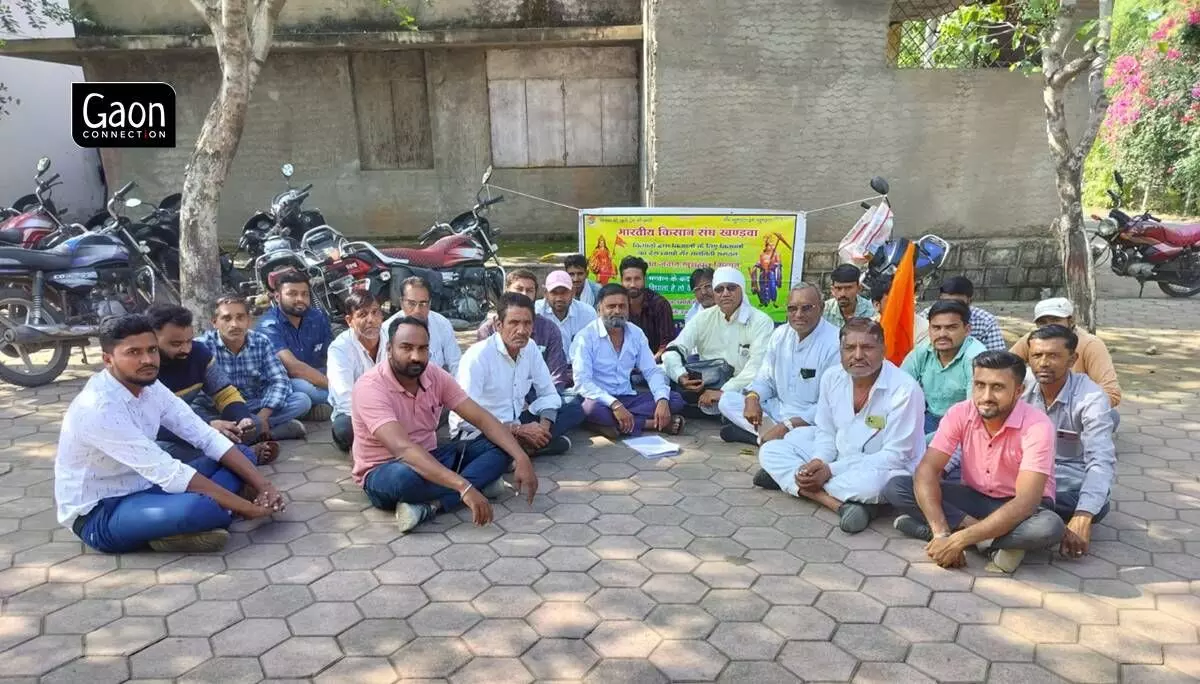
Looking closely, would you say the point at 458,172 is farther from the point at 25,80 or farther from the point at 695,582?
the point at 695,582

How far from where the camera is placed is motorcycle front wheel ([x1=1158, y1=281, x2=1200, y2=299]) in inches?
367

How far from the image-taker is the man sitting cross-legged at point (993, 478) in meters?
3.35

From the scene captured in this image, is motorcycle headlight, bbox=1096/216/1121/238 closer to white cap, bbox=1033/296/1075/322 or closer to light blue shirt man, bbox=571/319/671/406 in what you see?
white cap, bbox=1033/296/1075/322

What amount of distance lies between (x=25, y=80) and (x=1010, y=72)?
46.8 feet

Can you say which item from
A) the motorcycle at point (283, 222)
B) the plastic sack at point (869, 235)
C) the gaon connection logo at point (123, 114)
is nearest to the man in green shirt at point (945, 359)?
the plastic sack at point (869, 235)

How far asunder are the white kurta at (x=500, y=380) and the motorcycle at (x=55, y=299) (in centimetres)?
366

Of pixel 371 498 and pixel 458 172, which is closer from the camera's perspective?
pixel 371 498

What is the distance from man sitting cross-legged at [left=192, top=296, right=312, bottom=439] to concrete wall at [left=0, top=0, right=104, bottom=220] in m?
9.74

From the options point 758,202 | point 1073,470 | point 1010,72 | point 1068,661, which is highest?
point 1010,72

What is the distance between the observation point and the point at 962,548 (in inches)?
136

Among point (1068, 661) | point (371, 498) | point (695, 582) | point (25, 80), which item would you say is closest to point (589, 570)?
point (695, 582)

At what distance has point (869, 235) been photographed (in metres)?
7.25

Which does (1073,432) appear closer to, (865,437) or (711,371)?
(865,437)

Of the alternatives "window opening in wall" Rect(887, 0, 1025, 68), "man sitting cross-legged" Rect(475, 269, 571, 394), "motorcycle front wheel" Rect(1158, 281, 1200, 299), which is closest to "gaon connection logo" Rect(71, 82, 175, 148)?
"man sitting cross-legged" Rect(475, 269, 571, 394)
